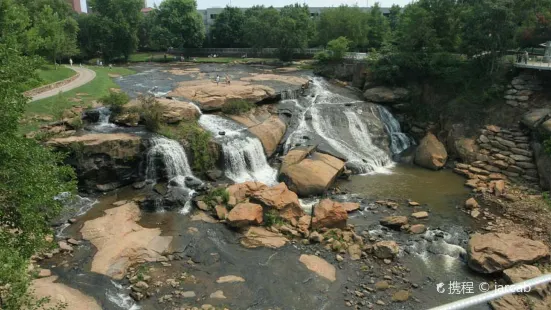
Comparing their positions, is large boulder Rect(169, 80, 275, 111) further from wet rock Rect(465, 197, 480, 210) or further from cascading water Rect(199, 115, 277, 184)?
wet rock Rect(465, 197, 480, 210)

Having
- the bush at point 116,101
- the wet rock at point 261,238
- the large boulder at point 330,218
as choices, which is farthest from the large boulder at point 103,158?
the large boulder at point 330,218

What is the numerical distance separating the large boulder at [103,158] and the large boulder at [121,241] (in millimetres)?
2770

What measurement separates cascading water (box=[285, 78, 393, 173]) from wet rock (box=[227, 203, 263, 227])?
788 cm

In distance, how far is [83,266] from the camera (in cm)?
1297

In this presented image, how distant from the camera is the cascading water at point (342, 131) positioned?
77.6ft

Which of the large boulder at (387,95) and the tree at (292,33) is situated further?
the tree at (292,33)

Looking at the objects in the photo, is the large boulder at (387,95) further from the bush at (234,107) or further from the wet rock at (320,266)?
the wet rock at (320,266)

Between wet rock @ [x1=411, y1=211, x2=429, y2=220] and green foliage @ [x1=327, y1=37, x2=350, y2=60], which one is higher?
green foliage @ [x1=327, y1=37, x2=350, y2=60]

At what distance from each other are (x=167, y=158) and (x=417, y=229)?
12.1m

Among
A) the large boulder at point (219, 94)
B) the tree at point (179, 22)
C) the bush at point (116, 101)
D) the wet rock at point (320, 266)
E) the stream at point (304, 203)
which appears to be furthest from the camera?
the tree at point (179, 22)

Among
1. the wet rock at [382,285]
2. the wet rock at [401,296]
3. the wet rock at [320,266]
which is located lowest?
the wet rock at [401,296]

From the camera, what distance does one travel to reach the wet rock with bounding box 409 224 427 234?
16.0 metres
